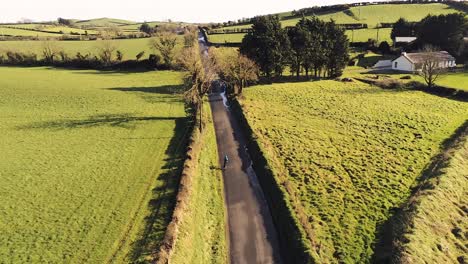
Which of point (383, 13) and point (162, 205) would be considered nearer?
point (162, 205)

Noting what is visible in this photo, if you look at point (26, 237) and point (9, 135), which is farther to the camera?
point (9, 135)

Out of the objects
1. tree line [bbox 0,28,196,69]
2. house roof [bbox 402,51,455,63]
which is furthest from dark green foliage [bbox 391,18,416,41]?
tree line [bbox 0,28,196,69]

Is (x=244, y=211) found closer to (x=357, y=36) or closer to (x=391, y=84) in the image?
(x=391, y=84)

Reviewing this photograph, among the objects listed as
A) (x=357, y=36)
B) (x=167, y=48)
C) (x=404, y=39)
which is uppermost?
(x=357, y=36)

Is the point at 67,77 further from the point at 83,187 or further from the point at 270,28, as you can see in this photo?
the point at 83,187

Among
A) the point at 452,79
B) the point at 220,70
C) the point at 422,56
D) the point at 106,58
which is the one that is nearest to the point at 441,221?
the point at 220,70

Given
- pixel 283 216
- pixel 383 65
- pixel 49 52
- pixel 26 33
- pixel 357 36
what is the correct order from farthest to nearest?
pixel 26 33, pixel 357 36, pixel 49 52, pixel 383 65, pixel 283 216

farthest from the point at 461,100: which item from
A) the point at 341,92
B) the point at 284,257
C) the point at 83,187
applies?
the point at 83,187
